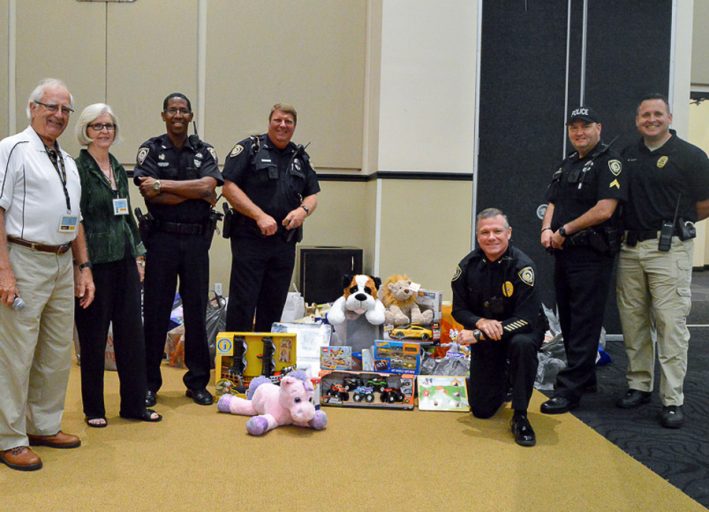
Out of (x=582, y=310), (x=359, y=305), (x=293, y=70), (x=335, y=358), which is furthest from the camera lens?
(x=293, y=70)

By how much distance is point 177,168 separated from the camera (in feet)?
11.8

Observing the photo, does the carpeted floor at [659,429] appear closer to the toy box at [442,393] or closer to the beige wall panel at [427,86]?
the toy box at [442,393]

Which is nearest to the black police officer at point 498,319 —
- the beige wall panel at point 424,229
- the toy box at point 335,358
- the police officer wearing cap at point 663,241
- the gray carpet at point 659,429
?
the gray carpet at point 659,429

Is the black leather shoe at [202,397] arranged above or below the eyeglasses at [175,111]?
below

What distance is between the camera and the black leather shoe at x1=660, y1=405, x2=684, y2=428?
3393mm

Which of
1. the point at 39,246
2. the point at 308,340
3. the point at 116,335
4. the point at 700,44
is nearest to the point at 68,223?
the point at 39,246

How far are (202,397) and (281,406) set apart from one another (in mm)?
571

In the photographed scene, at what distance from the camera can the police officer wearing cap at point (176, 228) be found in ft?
11.6

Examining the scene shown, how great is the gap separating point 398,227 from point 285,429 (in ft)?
8.55

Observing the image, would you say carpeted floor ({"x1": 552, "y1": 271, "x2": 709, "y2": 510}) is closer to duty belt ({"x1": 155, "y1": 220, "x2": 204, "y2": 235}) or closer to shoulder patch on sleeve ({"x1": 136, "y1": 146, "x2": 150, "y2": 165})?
duty belt ({"x1": 155, "y1": 220, "x2": 204, "y2": 235})

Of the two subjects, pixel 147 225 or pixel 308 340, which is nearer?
pixel 147 225

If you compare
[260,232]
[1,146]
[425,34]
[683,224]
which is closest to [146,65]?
[425,34]

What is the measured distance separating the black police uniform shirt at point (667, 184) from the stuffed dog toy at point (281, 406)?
1869mm

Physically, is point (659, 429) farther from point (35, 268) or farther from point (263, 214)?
point (35, 268)
